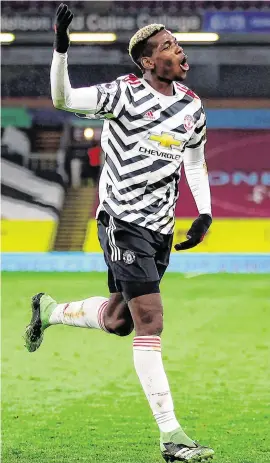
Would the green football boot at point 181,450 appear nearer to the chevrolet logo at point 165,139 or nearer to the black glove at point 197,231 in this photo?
the black glove at point 197,231

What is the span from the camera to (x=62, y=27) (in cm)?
500

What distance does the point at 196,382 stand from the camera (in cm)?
744

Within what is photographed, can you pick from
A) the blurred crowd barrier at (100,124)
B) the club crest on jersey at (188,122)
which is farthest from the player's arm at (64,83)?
the blurred crowd barrier at (100,124)

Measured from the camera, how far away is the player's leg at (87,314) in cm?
569

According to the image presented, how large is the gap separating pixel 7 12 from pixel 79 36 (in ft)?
3.55

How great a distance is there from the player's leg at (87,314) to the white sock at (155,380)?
0.47 meters

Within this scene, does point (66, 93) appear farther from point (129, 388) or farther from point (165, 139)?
point (129, 388)

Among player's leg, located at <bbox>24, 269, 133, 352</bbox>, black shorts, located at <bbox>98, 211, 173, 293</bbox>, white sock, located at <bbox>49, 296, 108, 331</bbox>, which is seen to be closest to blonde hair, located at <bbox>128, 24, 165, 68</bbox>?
black shorts, located at <bbox>98, 211, 173, 293</bbox>

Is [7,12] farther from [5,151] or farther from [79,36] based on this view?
[5,151]

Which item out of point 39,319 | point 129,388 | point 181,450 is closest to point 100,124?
point 129,388

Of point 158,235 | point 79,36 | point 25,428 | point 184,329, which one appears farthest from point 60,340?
point 79,36

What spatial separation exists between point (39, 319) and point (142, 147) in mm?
1456

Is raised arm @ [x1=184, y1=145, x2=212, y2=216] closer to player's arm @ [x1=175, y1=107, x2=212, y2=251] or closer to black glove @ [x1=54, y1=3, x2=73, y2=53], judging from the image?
player's arm @ [x1=175, y1=107, x2=212, y2=251]

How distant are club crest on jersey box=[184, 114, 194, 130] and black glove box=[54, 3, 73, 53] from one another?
73 cm
